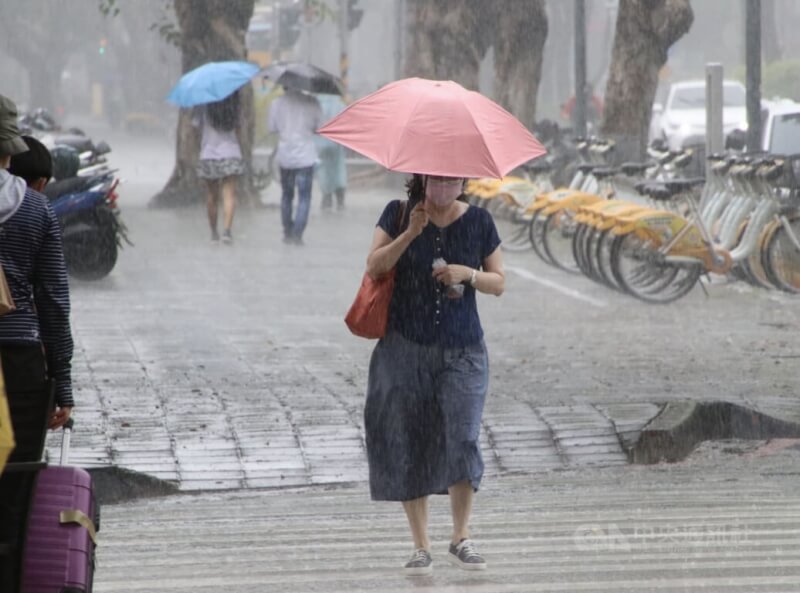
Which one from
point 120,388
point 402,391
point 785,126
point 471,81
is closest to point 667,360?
point 120,388

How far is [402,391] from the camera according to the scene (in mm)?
6438

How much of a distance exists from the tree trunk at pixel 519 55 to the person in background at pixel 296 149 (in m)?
7.45

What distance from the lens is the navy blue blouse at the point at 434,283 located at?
6.39 meters

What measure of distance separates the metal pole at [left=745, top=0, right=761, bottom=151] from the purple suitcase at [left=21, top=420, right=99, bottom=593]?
15.0 meters

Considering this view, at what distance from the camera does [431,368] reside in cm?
645

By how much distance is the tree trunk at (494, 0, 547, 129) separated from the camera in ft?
92.1

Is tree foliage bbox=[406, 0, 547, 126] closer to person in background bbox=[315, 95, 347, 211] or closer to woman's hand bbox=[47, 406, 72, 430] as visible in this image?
person in background bbox=[315, 95, 347, 211]

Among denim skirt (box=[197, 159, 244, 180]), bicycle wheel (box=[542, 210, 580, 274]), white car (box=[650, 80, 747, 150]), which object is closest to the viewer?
bicycle wheel (box=[542, 210, 580, 274])

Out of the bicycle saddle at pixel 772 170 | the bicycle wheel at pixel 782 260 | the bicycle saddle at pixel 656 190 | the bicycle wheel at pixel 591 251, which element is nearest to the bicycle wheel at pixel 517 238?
the bicycle wheel at pixel 591 251

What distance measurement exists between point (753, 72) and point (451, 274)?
13.5 meters

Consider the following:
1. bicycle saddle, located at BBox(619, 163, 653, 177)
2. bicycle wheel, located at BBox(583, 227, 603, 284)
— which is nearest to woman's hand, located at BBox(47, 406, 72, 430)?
bicycle wheel, located at BBox(583, 227, 603, 284)

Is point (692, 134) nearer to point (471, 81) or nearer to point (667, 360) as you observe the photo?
point (471, 81)

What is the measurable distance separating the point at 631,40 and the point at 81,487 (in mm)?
18969

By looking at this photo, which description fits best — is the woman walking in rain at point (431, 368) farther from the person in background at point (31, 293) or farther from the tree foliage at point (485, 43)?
the tree foliage at point (485, 43)
